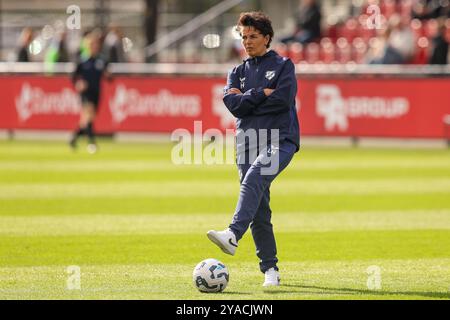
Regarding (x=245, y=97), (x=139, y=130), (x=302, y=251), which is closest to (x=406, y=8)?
(x=139, y=130)

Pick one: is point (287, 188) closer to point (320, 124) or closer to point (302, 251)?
point (302, 251)

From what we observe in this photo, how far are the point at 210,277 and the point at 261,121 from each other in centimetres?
143

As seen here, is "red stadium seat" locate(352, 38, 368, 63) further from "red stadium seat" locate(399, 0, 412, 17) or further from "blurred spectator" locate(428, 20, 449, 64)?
"blurred spectator" locate(428, 20, 449, 64)

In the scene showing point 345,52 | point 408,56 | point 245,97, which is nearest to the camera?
point 245,97

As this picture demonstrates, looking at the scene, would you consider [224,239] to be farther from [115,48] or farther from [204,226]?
[115,48]

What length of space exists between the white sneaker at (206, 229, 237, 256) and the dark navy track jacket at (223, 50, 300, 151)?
1.07 metres

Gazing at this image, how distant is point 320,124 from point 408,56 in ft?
9.96

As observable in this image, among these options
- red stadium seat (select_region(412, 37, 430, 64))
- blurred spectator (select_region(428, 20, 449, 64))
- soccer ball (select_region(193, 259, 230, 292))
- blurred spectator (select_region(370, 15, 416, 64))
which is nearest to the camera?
soccer ball (select_region(193, 259, 230, 292))

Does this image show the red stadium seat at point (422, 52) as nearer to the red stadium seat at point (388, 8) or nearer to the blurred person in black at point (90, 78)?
the red stadium seat at point (388, 8)

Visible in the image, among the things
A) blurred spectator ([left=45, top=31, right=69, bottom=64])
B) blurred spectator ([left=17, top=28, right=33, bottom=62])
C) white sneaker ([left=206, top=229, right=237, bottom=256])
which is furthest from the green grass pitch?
blurred spectator ([left=17, top=28, right=33, bottom=62])

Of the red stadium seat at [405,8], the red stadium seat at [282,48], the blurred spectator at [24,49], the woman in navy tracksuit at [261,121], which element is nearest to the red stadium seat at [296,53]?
the red stadium seat at [282,48]

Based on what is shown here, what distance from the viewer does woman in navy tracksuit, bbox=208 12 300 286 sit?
9812mm

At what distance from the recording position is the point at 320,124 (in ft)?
90.9

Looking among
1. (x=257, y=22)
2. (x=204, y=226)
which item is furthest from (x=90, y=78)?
(x=257, y=22)
